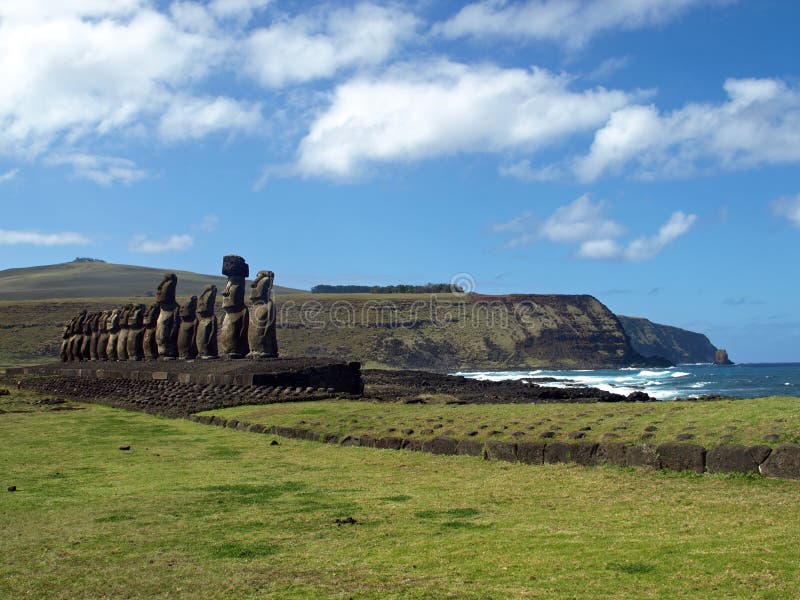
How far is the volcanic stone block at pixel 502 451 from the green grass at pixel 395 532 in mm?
285

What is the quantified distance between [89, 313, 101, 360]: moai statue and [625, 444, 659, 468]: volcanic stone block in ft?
133

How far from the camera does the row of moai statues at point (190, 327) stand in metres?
30.9

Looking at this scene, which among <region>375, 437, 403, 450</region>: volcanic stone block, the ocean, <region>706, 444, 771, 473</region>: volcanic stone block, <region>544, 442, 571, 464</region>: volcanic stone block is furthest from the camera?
the ocean

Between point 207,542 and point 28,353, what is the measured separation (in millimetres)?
92475

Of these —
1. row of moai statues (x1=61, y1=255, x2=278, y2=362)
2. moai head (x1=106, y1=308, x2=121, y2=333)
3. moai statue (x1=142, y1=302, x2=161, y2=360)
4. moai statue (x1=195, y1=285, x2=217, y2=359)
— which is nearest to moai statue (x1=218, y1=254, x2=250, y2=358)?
row of moai statues (x1=61, y1=255, x2=278, y2=362)

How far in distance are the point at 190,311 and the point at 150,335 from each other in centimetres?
422

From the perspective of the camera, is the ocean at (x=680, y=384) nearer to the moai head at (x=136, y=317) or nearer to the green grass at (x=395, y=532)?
the moai head at (x=136, y=317)

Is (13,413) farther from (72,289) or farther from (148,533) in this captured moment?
(72,289)

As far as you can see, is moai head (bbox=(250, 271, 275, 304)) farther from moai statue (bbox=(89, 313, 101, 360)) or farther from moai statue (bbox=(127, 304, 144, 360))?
moai statue (bbox=(89, 313, 101, 360))

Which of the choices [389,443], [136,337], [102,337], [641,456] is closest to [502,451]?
[641,456]

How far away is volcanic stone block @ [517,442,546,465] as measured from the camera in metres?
11.3

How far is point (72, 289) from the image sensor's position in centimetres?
16412

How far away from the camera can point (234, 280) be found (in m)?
32.4

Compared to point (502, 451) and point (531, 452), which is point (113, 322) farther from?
point (531, 452)
